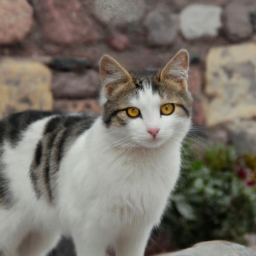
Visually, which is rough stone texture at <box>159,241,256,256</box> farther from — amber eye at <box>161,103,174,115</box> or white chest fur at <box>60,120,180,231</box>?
amber eye at <box>161,103,174,115</box>

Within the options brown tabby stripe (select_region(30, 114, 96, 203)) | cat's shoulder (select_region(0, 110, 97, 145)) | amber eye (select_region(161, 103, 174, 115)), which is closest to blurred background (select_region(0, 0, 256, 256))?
cat's shoulder (select_region(0, 110, 97, 145))

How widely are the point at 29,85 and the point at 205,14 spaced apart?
118cm

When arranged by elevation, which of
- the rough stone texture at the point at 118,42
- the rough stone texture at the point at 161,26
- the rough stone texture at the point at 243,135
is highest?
the rough stone texture at the point at 161,26

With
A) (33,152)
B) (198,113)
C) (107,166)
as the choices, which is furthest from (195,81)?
(107,166)

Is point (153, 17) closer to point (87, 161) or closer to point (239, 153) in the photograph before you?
point (239, 153)

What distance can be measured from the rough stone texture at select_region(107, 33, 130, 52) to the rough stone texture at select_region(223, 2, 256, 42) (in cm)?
67

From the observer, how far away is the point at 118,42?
3018 millimetres

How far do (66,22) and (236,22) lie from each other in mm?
1071

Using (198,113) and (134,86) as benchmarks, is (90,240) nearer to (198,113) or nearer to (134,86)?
(134,86)

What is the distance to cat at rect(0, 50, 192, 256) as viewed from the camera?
1.78 metres

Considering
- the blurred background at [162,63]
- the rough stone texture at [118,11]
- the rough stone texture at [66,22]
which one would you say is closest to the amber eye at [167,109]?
the blurred background at [162,63]

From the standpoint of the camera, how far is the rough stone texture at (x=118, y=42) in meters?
3.01

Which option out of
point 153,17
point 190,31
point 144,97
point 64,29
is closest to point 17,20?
point 64,29

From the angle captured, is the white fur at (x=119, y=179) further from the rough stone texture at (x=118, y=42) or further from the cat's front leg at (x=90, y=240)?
the rough stone texture at (x=118, y=42)
